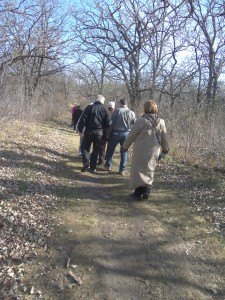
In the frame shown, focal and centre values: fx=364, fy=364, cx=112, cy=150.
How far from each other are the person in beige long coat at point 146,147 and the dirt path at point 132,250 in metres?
0.45

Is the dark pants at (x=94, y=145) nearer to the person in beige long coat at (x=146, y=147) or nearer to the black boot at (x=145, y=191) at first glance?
the person in beige long coat at (x=146, y=147)

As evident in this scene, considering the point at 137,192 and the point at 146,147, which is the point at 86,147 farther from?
the point at 146,147

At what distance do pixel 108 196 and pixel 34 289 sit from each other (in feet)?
11.8

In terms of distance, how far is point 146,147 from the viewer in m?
7.23

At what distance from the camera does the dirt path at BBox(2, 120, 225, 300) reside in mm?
4344

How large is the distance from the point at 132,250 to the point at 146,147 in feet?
8.26

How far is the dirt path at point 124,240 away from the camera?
434cm

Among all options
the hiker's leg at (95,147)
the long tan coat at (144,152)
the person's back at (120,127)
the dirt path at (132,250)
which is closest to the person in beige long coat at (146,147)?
the long tan coat at (144,152)

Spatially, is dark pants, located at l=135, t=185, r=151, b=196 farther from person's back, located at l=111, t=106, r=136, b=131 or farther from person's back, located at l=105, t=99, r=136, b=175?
person's back, located at l=111, t=106, r=136, b=131

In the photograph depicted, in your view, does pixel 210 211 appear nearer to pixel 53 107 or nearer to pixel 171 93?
pixel 171 93

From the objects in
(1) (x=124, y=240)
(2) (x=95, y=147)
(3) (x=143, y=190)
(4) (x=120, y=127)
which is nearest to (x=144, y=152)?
(3) (x=143, y=190)

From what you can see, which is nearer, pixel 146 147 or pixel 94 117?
pixel 146 147

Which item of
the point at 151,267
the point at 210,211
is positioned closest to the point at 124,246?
the point at 151,267

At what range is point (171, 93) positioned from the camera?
77.3 feet
